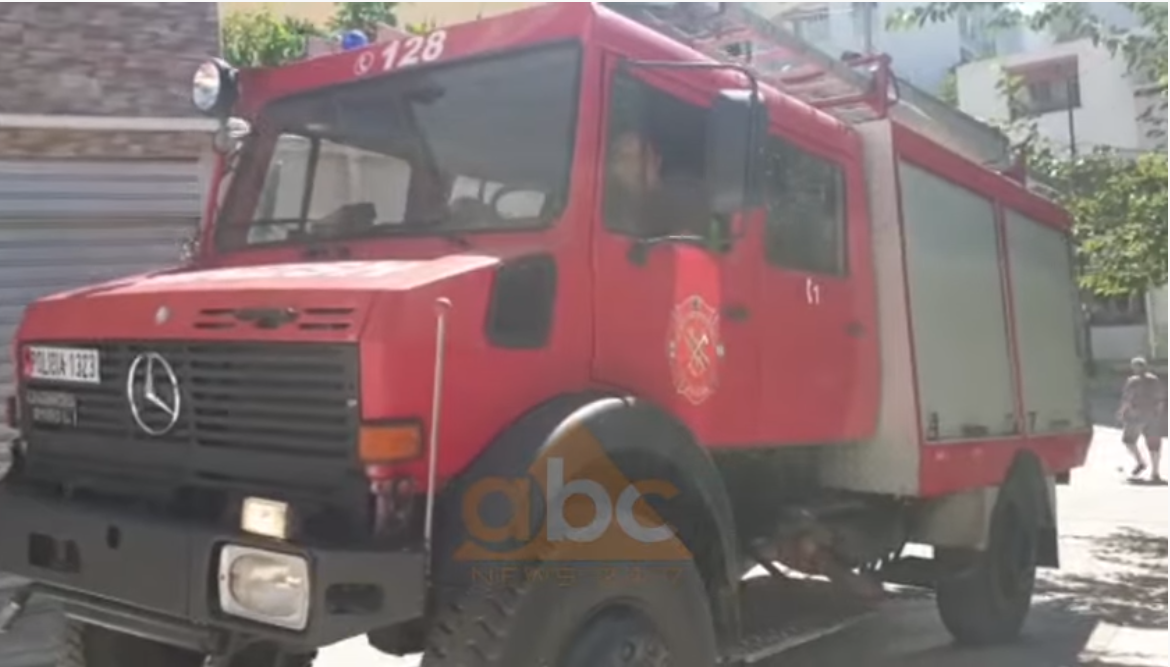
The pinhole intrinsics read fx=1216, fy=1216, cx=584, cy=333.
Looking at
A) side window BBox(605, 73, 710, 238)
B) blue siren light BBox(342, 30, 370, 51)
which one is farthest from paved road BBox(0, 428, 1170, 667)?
blue siren light BBox(342, 30, 370, 51)

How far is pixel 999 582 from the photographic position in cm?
649

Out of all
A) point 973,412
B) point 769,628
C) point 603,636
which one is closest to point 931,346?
point 973,412

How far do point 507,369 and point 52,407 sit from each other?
5.02ft

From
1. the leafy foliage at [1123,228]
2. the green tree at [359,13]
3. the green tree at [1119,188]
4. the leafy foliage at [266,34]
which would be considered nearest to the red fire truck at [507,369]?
the green tree at [1119,188]

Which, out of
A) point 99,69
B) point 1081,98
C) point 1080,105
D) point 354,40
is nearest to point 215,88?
point 354,40

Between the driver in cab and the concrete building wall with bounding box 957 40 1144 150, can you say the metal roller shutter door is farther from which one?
the concrete building wall with bounding box 957 40 1144 150

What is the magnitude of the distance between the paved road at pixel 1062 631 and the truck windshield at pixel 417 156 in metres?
1.92

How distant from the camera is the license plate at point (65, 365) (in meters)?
3.67

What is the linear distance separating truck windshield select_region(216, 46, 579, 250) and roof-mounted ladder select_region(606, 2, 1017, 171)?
641 millimetres

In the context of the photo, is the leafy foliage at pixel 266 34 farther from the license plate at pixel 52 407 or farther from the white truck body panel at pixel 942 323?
the license plate at pixel 52 407

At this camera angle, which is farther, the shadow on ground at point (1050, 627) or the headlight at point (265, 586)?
the shadow on ground at point (1050, 627)

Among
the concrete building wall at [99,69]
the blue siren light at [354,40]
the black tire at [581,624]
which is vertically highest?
the concrete building wall at [99,69]

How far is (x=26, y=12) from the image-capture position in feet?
22.5

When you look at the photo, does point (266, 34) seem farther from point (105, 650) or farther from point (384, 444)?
point (384, 444)
